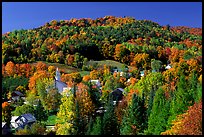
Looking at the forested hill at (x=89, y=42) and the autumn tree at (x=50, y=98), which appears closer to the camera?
the autumn tree at (x=50, y=98)

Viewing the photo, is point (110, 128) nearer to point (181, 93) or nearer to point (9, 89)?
point (181, 93)

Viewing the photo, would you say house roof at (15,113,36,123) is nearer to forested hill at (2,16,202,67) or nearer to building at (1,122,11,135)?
building at (1,122,11,135)

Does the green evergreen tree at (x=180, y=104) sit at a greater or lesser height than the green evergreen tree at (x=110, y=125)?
greater

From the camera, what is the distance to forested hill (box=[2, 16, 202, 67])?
55.7 meters

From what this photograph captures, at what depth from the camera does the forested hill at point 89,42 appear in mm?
55681

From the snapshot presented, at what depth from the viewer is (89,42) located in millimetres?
67062

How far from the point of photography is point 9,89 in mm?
34438

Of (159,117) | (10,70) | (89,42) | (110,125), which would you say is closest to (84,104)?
(110,125)

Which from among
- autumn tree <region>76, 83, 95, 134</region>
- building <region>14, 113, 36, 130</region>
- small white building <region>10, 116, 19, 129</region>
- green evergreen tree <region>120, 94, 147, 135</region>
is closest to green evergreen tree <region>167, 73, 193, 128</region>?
green evergreen tree <region>120, 94, 147, 135</region>

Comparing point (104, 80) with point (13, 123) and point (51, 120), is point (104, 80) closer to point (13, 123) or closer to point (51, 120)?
point (51, 120)

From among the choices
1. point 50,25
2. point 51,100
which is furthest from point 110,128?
point 50,25

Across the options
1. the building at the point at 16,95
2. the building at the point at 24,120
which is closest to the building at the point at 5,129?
the building at the point at 24,120

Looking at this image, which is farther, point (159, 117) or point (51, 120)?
point (51, 120)

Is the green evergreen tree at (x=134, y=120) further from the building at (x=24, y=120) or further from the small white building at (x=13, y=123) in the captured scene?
→ the small white building at (x=13, y=123)
